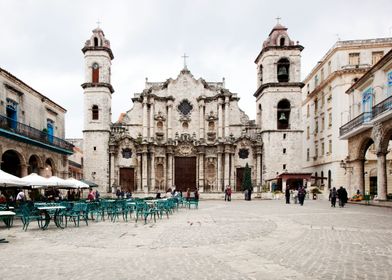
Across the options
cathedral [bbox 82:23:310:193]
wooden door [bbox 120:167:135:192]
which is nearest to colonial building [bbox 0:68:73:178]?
cathedral [bbox 82:23:310:193]

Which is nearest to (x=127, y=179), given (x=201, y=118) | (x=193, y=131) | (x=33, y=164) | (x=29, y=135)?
(x=193, y=131)

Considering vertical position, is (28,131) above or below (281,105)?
below

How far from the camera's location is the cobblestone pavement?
6270 millimetres

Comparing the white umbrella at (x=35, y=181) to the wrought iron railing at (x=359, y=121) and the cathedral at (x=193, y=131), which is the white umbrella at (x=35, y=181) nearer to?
the wrought iron railing at (x=359, y=121)

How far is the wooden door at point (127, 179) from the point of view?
39.8 meters

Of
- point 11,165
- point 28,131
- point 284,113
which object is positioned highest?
point 284,113

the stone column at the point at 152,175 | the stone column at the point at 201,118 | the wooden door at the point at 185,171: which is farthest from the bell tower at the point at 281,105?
the stone column at the point at 152,175

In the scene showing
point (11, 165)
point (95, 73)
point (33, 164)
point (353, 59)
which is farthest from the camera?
point (95, 73)

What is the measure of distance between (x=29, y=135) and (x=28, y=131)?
0.65 metres

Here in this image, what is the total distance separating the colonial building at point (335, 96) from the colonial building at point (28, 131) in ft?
81.3

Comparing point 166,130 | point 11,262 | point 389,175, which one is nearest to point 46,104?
point 166,130

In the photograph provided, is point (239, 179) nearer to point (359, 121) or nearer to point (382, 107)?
point (359, 121)

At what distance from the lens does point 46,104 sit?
29.2 meters

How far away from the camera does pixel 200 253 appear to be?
7832 mm
